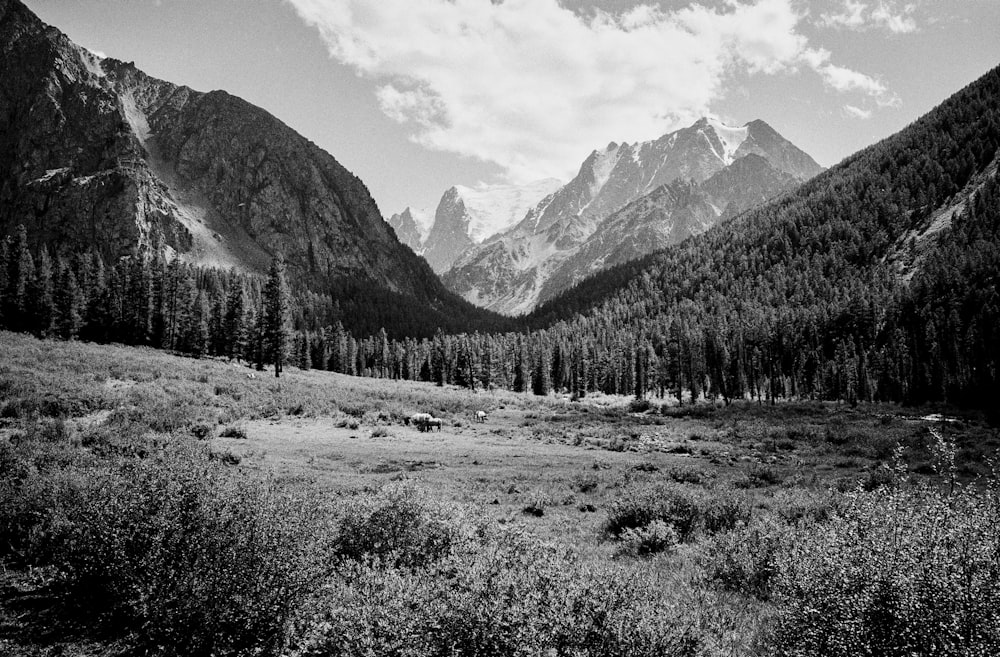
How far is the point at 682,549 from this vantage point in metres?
12.7

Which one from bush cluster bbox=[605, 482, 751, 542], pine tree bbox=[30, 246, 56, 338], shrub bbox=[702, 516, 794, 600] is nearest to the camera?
shrub bbox=[702, 516, 794, 600]

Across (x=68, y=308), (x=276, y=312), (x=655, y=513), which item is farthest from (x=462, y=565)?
(x=68, y=308)

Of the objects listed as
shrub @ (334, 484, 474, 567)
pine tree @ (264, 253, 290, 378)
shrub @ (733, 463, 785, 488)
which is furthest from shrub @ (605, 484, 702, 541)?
pine tree @ (264, 253, 290, 378)

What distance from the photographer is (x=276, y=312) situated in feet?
233

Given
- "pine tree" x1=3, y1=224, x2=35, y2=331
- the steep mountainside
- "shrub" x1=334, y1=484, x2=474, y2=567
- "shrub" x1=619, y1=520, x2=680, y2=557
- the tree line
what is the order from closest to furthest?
"shrub" x1=334, y1=484, x2=474, y2=567
"shrub" x1=619, y1=520, x2=680, y2=557
"pine tree" x1=3, y1=224, x2=35, y2=331
the tree line
the steep mountainside

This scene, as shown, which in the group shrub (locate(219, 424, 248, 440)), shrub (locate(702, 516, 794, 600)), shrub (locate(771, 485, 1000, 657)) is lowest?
shrub (locate(702, 516, 794, 600))

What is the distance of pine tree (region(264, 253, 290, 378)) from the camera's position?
70.6 metres

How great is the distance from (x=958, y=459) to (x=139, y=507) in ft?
121

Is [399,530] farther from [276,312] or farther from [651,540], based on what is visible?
[276,312]

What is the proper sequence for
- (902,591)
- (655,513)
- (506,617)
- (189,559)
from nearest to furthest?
(902,591) → (506,617) → (189,559) → (655,513)

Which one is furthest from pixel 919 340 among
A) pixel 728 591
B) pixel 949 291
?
pixel 728 591

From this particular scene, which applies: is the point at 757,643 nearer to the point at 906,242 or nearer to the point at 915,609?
the point at 915,609

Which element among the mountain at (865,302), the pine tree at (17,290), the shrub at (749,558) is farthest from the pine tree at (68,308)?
the mountain at (865,302)

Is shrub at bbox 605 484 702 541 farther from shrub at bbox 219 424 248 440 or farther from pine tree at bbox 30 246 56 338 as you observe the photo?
pine tree at bbox 30 246 56 338
